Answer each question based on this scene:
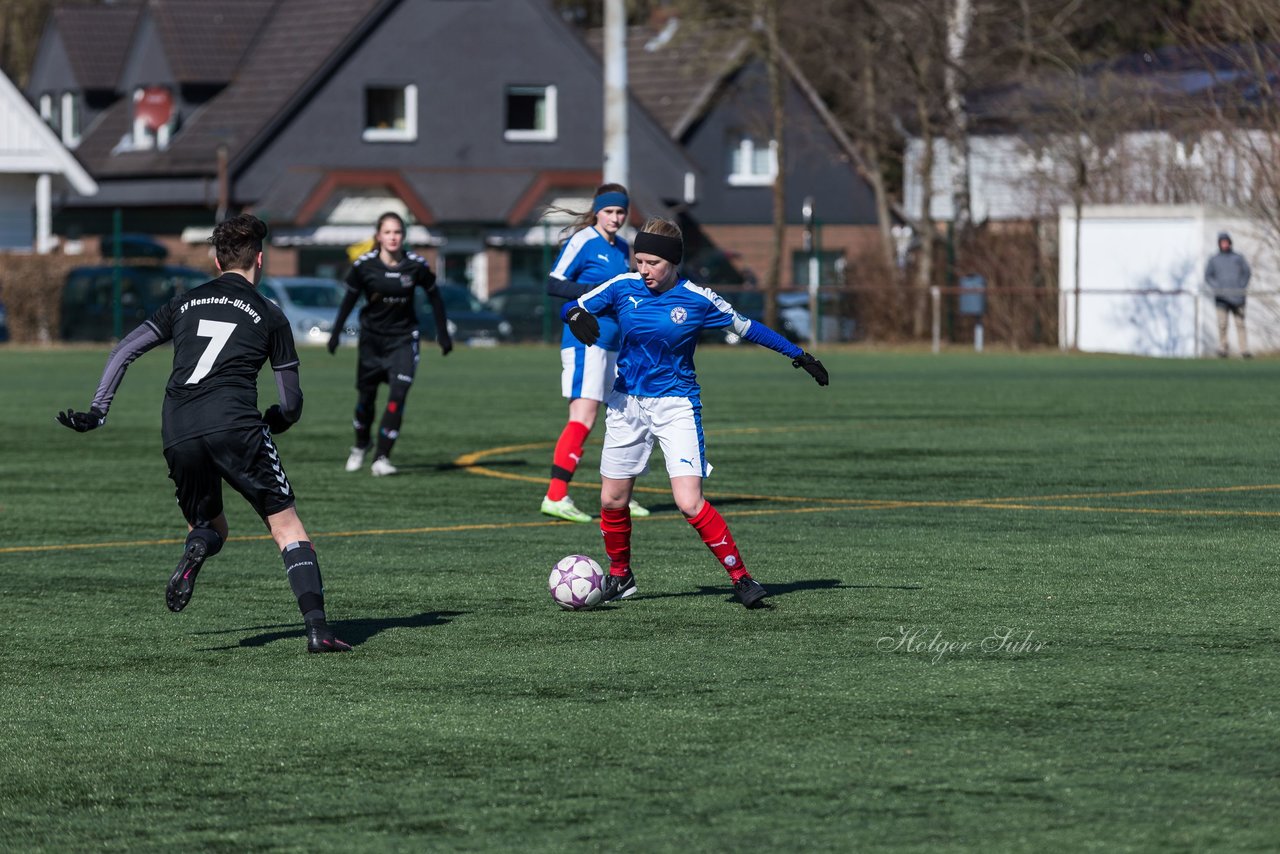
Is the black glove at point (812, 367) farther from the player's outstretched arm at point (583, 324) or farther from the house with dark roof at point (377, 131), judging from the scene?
the house with dark roof at point (377, 131)

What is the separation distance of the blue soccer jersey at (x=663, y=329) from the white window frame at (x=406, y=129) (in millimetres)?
47845

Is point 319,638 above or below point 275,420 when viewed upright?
below

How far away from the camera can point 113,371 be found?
9016mm

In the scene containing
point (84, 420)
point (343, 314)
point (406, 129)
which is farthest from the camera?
point (406, 129)

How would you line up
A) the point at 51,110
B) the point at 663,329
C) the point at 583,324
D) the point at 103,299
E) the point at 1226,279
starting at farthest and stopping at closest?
the point at 51,110 → the point at 103,299 → the point at 1226,279 → the point at 583,324 → the point at 663,329

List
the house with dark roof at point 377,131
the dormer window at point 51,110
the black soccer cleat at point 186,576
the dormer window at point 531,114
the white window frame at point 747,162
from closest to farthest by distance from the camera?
the black soccer cleat at point 186,576, the house with dark roof at point 377,131, the dormer window at point 531,114, the white window frame at point 747,162, the dormer window at point 51,110

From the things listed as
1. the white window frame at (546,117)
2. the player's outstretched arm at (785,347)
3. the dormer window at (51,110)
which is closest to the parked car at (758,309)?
the white window frame at (546,117)

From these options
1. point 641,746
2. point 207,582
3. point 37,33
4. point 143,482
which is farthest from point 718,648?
point 37,33

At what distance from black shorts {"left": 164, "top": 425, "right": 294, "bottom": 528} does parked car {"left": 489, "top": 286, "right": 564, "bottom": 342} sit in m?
33.4

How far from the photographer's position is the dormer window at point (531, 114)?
192 ft

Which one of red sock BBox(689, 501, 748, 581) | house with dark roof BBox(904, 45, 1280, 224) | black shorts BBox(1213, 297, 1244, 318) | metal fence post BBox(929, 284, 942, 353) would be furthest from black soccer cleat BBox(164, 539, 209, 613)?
metal fence post BBox(929, 284, 942, 353)

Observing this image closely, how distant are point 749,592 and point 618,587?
725mm

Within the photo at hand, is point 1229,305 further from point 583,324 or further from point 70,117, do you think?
point 70,117

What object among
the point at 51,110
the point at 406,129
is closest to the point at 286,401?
the point at 406,129
